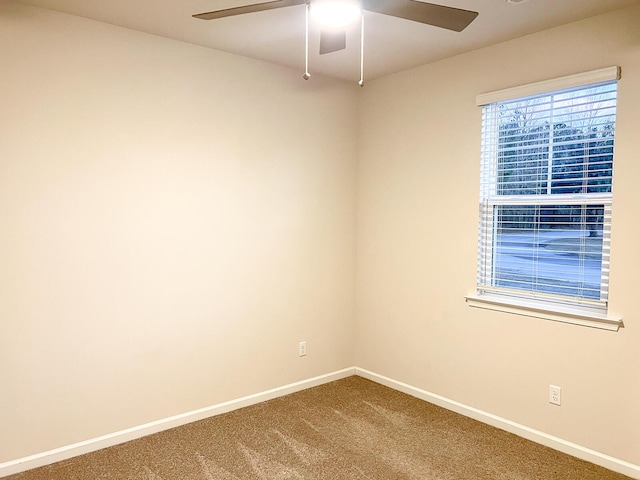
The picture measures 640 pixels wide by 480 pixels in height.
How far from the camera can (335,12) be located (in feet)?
6.88

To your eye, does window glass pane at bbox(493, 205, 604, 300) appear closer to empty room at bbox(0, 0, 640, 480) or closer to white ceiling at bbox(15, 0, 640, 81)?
empty room at bbox(0, 0, 640, 480)

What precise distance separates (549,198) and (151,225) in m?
2.48

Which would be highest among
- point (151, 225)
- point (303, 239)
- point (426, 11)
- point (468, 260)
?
point (426, 11)

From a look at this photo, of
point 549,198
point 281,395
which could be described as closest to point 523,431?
point 549,198

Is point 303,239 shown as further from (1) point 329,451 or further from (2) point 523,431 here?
(2) point 523,431

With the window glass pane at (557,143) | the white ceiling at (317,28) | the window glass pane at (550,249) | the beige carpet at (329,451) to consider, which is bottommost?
the beige carpet at (329,451)

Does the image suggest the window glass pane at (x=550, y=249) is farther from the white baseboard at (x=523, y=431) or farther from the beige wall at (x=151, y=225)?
the beige wall at (x=151, y=225)

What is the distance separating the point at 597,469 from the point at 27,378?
126 inches

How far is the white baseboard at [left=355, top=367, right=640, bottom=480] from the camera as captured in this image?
2.69 metres

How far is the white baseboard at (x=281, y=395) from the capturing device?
8.78 ft

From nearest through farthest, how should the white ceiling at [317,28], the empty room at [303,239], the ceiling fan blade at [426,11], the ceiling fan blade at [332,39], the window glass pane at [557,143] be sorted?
the ceiling fan blade at [426,11] < the ceiling fan blade at [332,39] < the white ceiling at [317,28] < the empty room at [303,239] < the window glass pane at [557,143]

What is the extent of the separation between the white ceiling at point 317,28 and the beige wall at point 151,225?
0.15 meters

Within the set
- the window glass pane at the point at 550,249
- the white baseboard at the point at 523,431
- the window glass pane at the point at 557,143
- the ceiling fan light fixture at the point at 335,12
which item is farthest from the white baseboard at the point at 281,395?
the ceiling fan light fixture at the point at 335,12

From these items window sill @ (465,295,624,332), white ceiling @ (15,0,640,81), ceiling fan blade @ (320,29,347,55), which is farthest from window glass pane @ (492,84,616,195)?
ceiling fan blade @ (320,29,347,55)
